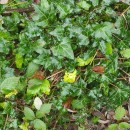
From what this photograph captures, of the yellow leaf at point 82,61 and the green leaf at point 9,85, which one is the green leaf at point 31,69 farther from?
the yellow leaf at point 82,61

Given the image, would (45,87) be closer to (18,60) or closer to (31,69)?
(31,69)

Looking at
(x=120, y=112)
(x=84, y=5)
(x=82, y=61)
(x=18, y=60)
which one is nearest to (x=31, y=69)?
(x=18, y=60)

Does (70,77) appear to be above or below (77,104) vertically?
above

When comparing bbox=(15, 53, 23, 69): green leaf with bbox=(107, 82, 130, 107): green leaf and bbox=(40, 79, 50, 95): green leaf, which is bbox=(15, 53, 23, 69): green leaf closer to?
bbox=(40, 79, 50, 95): green leaf

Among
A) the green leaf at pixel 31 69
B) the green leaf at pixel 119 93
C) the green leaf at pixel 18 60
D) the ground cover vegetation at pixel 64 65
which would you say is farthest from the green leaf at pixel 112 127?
the green leaf at pixel 18 60

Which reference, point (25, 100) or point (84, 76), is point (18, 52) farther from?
point (84, 76)

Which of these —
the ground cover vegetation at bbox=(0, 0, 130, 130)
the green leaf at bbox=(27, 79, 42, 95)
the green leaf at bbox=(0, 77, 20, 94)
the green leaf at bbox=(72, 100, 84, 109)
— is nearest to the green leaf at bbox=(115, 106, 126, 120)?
the ground cover vegetation at bbox=(0, 0, 130, 130)

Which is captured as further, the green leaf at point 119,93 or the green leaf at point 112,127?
the green leaf at point 112,127
